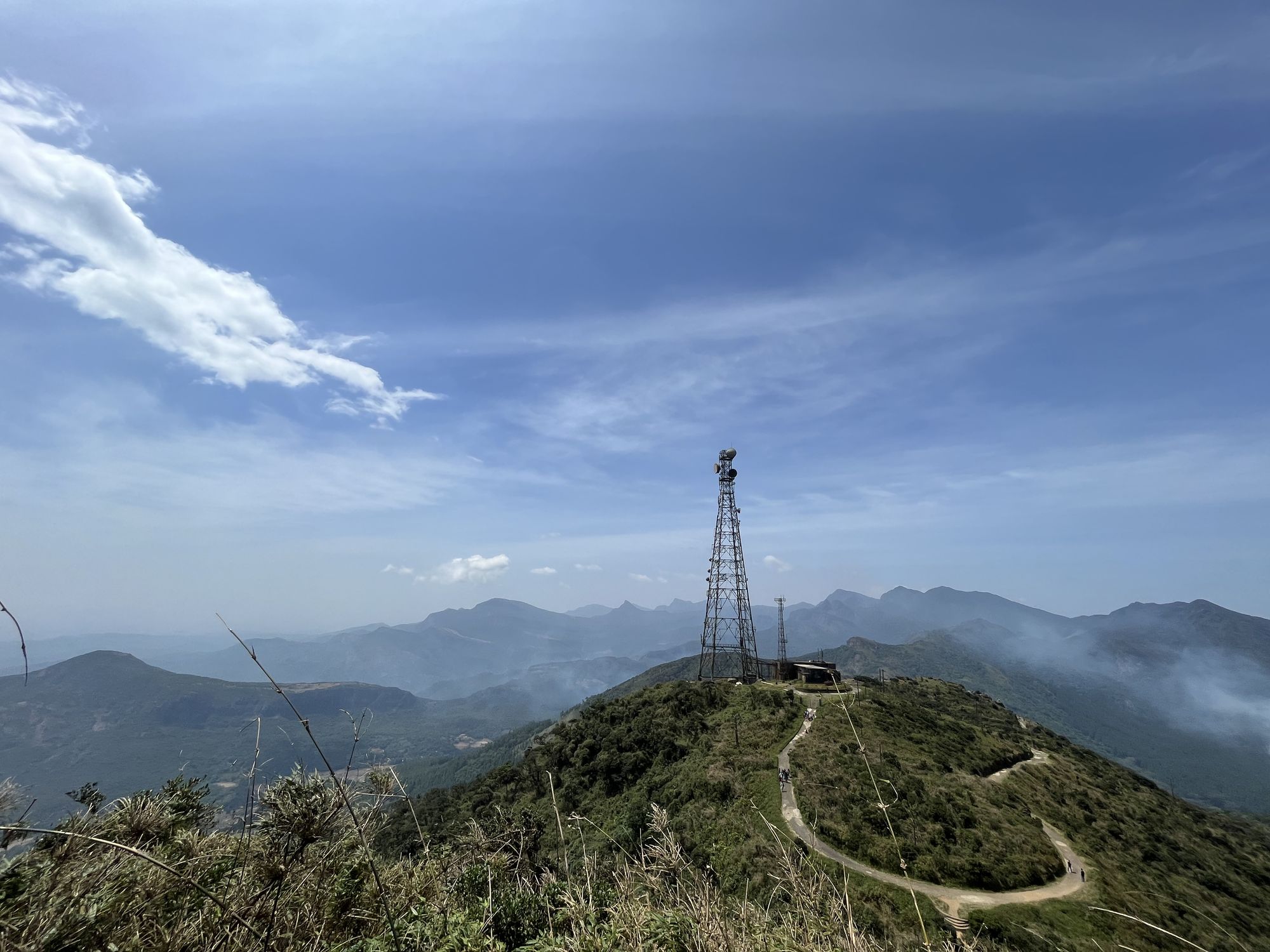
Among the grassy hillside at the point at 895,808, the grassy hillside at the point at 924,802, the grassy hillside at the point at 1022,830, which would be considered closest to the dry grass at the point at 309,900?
the grassy hillside at the point at 895,808

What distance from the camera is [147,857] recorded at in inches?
135

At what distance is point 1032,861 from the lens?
32531 millimetres

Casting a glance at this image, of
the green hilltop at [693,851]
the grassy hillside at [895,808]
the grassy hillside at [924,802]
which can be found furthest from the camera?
the grassy hillside at [924,802]

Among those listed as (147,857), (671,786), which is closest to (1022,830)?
(671,786)

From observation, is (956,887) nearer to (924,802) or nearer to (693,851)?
(924,802)

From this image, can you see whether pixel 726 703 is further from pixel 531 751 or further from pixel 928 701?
pixel 928 701

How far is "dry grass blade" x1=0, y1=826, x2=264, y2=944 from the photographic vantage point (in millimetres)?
3432

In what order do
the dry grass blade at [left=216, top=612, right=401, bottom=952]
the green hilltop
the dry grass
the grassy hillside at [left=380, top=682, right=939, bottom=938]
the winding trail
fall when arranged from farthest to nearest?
the grassy hillside at [left=380, top=682, right=939, bottom=938]
the winding trail
the green hilltop
the dry grass
the dry grass blade at [left=216, top=612, right=401, bottom=952]

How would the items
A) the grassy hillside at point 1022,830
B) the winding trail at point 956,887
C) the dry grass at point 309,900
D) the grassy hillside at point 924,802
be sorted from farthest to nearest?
the grassy hillside at point 924,802 → the grassy hillside at point 1022,830 → the winding trail at point 956,887 → the dry grass at point 309,900

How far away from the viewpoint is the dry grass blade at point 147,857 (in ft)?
11.3

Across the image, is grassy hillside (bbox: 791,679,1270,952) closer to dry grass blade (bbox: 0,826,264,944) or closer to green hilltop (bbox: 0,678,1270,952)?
green hilltop (bbox: 0,678,1270,952)

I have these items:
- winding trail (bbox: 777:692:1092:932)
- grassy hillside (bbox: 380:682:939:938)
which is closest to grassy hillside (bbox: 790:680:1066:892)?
winding trail (bbox: 777:692:1092:932)

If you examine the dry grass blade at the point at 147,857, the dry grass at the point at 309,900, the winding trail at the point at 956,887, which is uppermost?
the dry grass blade at the point at 147,857

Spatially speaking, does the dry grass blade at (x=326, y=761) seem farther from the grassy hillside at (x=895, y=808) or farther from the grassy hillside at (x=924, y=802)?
the grassy hillside at (x=924, y=802)
